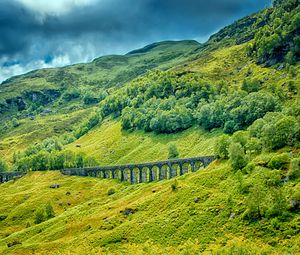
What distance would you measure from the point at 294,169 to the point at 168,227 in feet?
108

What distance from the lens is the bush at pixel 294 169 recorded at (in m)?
84.4

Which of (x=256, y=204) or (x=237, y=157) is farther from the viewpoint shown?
(x=237, y=157)

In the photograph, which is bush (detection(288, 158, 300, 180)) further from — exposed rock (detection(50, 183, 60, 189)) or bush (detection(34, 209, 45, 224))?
exposed rock (detection(50, 183, 60, 189))

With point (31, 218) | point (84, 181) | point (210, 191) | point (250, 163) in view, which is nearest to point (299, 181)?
point (250, 163)

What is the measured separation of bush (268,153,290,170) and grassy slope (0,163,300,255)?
432cm

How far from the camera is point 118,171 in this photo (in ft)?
600

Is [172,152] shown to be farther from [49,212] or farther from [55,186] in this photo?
[49,212]

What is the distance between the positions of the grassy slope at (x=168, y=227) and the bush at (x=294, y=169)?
113 inches

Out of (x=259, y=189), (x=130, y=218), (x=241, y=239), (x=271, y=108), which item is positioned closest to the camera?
(x=241, y=239)

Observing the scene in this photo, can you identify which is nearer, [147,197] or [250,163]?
[250,163]

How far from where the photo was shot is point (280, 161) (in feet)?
299

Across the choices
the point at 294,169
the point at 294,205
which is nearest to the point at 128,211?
the point at 294,169

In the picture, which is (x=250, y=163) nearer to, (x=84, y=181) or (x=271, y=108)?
(x=271, y=108)

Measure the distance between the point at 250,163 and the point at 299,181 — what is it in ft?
56.3
